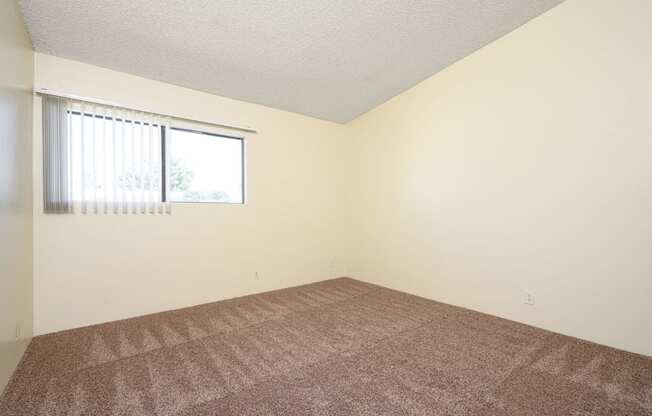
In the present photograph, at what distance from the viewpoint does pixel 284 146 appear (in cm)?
412

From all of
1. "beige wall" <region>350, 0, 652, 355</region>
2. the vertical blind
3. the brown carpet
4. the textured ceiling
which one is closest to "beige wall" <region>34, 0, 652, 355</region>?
"beige wall" <region>350, 0, 652, 355</region>

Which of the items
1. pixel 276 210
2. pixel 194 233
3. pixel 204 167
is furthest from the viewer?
pixel 276 210

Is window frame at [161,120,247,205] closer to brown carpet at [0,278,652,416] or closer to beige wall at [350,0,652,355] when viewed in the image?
brown carpet at [0,278,652,416]

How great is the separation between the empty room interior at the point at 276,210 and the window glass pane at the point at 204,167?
33 mm

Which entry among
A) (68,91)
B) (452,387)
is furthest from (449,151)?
(68,91)

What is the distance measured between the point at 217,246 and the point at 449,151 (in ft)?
10.1

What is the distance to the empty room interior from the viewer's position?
6.09 ft

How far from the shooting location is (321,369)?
202 centimetres

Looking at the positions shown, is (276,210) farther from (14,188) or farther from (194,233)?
(14,188)

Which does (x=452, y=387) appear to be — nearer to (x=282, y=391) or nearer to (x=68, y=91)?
(x=282, y=391)

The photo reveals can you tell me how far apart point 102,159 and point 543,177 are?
423 cm

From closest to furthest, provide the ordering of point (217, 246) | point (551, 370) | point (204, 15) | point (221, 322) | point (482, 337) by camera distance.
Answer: point (551, 370) → point (204, 15) → point (482, 337) → point (221, 322) → point (217, 246)

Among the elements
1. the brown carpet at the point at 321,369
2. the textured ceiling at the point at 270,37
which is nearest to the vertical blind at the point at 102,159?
the textured ceiling at the point at 270,37

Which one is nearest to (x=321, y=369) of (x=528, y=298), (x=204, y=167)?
(x=528, y=298)
